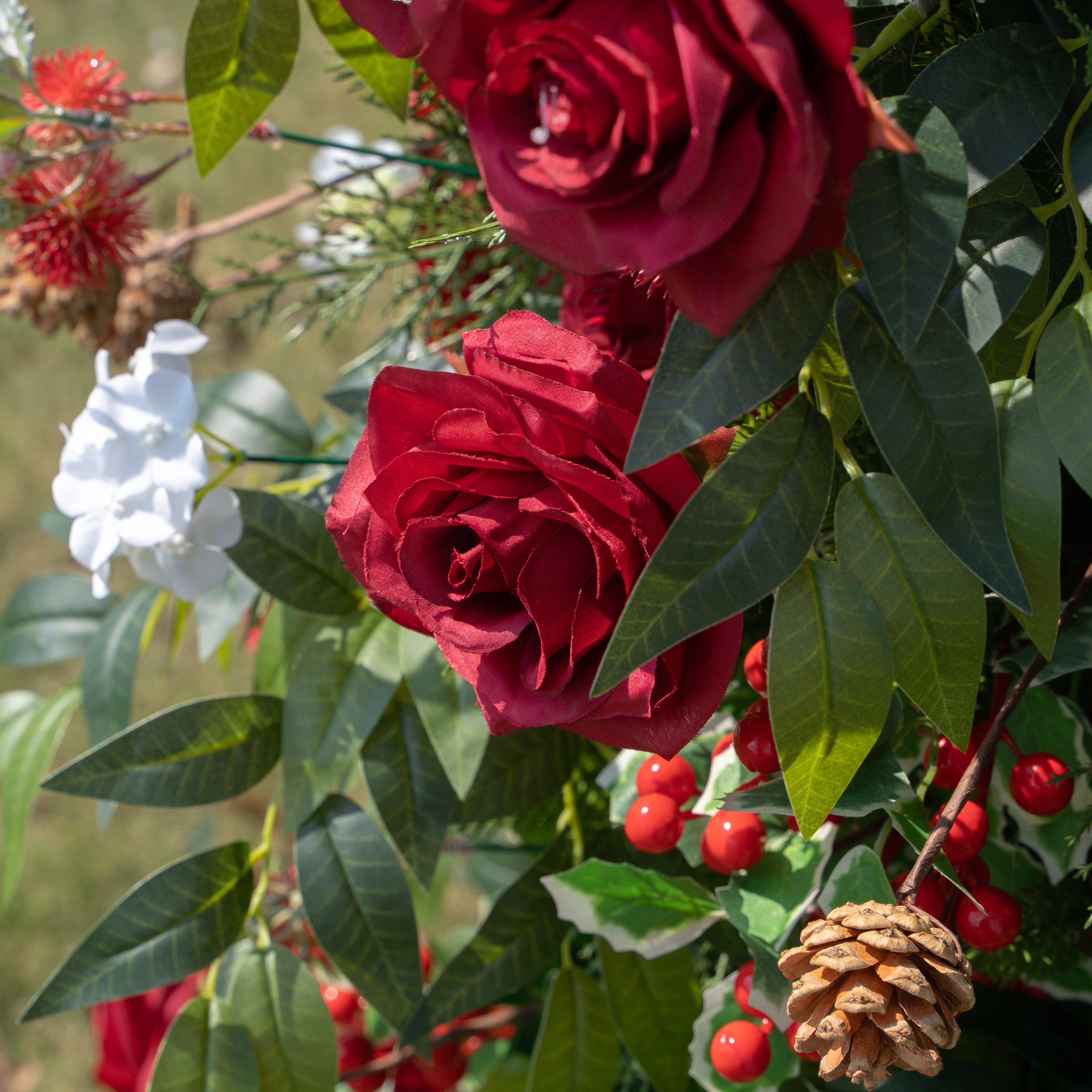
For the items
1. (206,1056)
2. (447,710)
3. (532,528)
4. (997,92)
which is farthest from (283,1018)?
(997,92)

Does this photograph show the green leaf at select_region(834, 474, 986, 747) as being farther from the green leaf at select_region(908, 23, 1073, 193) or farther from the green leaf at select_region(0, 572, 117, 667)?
the green leaf at select_region(0, 572, 117, 667)

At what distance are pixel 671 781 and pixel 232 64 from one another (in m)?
0.26

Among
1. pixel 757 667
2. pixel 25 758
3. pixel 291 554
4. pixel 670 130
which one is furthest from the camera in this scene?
pixel 25 758

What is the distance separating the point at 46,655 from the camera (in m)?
0.54

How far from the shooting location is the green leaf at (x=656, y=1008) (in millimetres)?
375

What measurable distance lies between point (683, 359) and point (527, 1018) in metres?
0.45

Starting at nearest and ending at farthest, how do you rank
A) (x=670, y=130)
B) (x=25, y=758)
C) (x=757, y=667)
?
(x=670, y=130) → (x=757, y=667) → (x=25, y=758)

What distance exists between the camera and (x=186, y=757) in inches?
15.1

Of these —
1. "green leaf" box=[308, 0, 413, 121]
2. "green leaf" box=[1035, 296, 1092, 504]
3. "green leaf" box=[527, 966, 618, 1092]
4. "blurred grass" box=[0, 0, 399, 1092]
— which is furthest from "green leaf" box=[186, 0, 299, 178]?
"blurred grass" box=[0, 0, 399, 1092]

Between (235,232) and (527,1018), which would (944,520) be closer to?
(527,1018)

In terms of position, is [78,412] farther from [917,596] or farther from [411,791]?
[917,596]

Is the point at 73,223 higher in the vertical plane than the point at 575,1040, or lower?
higher

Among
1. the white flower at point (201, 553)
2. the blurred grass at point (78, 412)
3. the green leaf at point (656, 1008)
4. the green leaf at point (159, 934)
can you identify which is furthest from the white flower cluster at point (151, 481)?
the blurred grass at point (78, 412)

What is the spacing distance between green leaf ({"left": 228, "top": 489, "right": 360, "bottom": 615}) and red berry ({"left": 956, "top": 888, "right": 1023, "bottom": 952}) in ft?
0.80
